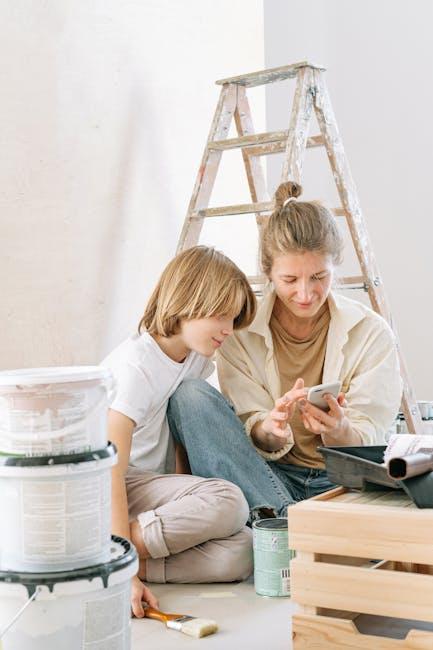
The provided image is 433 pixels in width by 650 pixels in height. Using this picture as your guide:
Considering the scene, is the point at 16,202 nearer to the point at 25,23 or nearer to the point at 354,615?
the point at 25,23

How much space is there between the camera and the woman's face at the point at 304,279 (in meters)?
2.18

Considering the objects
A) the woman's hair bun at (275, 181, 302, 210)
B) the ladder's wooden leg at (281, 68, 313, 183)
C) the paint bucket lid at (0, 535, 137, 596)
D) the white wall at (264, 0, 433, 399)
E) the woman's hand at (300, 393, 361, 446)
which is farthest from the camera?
the white wall at (264, 0, 433, 399)

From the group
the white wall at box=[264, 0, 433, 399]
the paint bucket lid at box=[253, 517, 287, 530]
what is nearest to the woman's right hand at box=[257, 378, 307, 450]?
the paint bucket lid at box=[253, 517, 287, 530]

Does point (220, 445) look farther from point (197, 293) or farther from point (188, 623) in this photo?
point (188, 623)

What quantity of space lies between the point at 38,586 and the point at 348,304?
1301mm

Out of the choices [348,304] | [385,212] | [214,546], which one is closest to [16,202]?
[348,304]

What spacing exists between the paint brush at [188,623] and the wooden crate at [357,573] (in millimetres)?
218

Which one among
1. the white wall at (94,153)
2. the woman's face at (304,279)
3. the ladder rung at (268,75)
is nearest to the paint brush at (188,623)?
the woman's face at (304,279)

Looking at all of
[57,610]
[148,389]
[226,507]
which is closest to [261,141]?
[148,389]

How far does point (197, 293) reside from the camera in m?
2.13

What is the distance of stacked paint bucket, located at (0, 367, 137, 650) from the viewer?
1.32m

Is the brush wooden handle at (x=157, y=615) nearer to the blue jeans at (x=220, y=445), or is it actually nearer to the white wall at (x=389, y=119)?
the blue jeans at (x=220, y=445)

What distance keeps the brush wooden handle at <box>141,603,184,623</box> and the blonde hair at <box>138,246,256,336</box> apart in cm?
68

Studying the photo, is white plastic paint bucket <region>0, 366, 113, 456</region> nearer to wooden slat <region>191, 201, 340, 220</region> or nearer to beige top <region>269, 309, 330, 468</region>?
beige top <region>269, 309, 330, 468</region>
